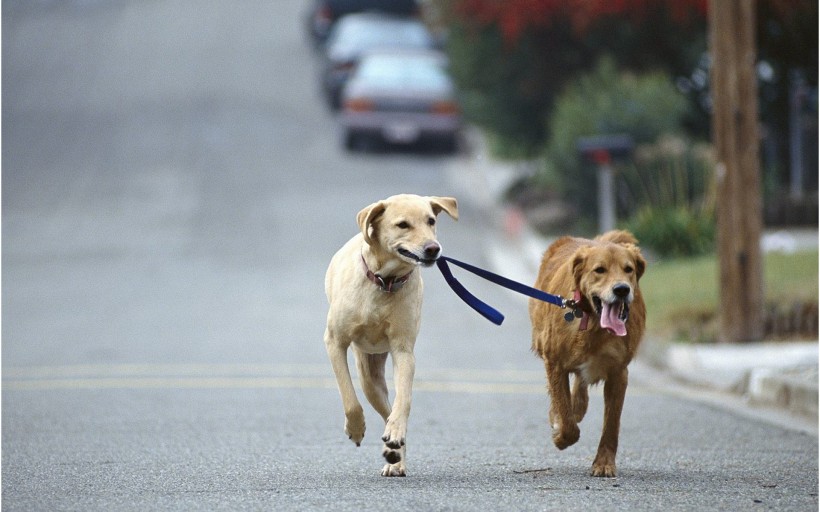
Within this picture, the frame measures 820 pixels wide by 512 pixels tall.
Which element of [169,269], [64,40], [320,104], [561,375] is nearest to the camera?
[561,375]

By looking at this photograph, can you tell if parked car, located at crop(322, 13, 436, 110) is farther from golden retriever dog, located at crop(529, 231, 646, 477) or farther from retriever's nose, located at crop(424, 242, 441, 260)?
retriever's nose, located at crop(424, 242, 441, 260)

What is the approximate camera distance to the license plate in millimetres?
31672

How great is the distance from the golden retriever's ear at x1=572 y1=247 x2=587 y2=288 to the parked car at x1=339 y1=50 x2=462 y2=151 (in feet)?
74.6

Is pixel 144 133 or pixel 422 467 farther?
pixel 144 133

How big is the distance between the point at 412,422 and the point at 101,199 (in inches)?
767

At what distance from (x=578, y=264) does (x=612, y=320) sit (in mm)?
409

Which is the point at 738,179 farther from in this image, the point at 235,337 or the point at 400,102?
the point at 400,102

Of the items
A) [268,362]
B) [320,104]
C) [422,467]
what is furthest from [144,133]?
[422,467]

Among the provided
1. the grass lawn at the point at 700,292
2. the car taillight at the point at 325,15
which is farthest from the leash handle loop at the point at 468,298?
the car taillight at the point at 325,15

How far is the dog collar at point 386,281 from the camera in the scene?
7.54 m

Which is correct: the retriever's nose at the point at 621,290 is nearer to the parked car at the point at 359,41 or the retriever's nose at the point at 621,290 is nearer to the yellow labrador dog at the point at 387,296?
the yellow labrador dog at the point at 387,296

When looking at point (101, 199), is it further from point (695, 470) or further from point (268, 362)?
point (695, 470)

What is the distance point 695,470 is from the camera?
841cm

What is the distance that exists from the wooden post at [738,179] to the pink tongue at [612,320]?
303 inches
